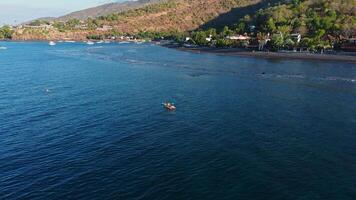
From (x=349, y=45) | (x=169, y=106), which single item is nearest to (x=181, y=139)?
(x=169, y=106)

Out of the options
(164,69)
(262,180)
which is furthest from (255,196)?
(164,69)

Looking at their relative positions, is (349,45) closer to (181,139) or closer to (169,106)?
(169,106)

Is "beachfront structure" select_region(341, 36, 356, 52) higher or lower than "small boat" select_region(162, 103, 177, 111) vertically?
higher

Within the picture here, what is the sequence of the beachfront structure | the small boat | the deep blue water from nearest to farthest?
the deep blue water → the small boat → the beachfront structure

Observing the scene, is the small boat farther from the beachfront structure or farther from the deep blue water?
the beachfront structure

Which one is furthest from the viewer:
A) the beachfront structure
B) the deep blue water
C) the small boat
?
the beachfront structure

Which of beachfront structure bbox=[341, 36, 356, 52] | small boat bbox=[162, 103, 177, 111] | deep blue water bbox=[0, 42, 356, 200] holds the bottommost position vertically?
deep blue water bbox=[0, 42, 356, 200]

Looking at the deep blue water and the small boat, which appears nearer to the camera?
the deep blue water

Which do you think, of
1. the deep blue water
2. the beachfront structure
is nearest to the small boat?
the deep blue water

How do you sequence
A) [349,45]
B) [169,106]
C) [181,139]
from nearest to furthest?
[181,139] < [169,106] < [349,45]

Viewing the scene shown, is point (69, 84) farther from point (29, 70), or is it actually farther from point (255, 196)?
point (255, 196)
